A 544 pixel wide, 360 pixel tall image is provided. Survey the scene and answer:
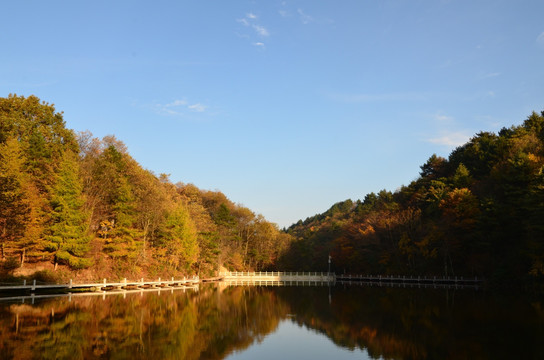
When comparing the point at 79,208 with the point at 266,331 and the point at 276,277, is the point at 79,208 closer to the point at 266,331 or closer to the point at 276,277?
the point at 266,331

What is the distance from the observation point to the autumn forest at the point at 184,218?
33.7 metres

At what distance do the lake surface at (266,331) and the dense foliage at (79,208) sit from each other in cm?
831

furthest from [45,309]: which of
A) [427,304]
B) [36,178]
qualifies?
[427,304]

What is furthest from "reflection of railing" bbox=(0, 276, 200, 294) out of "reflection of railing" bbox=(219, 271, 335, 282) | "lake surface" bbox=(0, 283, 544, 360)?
"reflection of railing" bbox=(219, 271, 335, 282)

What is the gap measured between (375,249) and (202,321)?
49.6 m

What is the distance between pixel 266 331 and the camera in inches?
758

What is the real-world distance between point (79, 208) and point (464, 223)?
4120cm

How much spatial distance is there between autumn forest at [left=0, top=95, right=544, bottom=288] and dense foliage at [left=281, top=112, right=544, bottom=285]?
0.16 m

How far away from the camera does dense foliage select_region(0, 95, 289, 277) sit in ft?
106

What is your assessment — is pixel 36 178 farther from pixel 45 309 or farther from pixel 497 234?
pixel 497 234

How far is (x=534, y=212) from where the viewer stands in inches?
1313

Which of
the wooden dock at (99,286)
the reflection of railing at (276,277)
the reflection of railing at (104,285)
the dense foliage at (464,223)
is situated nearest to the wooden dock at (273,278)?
the reflection of railing at (276,277)

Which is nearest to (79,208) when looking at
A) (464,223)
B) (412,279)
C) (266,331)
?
(266,331)

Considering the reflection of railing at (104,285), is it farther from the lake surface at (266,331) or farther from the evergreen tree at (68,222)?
the lake surface at (266,331)
